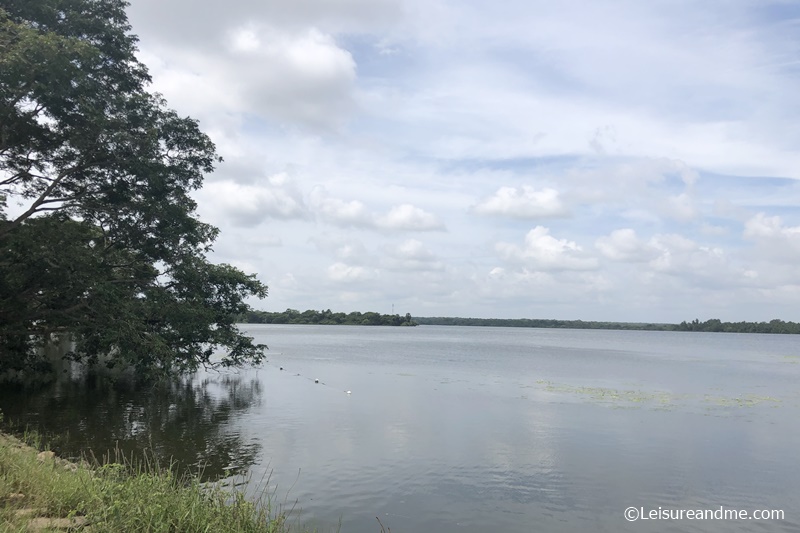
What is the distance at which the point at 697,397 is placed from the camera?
92.9 ft

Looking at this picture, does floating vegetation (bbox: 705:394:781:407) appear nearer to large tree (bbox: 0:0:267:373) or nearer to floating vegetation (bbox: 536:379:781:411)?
floating vegetation (bbox: 536:379:781:411)

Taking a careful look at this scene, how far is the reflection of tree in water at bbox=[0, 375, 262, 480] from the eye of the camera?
14.7 metres

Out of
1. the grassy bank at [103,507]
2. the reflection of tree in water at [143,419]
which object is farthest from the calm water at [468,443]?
the grassy bank at [103,507]

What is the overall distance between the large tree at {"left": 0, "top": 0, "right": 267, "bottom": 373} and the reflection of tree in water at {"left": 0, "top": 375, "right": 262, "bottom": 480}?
2.01m

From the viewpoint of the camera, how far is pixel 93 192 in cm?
2014

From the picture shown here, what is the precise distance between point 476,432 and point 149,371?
468 inches

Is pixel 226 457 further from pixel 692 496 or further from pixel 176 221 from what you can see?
pixel 692 496

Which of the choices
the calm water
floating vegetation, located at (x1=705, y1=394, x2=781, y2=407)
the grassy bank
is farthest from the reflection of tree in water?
floating vegetation, located at (x1=705, y1=394, x2=781, y2=407)

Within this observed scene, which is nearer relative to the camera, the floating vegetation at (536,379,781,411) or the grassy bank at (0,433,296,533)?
the grassy bank at (0,433,296,533)

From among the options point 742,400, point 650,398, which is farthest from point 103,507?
point 742,400

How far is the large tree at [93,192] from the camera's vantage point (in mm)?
16703

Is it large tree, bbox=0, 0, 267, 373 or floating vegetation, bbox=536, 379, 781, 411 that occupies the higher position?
large tree, bbox=0, 0, 267, 373

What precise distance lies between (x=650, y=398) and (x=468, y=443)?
14298 millimetres

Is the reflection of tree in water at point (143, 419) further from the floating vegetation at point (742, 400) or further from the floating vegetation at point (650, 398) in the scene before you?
the floating vegetation at point (742, 400)
